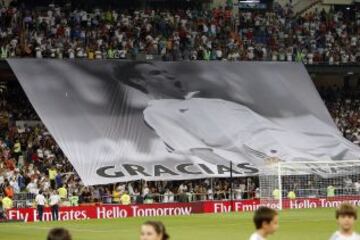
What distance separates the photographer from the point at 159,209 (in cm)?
4672

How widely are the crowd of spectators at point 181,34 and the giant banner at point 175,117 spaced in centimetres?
222

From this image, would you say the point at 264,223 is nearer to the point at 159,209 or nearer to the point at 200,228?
the point at 200,228

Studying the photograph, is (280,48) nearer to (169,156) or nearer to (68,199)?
(169,156)

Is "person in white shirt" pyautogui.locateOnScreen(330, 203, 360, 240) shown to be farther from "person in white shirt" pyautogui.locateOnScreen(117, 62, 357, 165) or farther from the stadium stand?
"person in white shirt" pyautogui.locateOnScreen(117, 62, 357, 165)

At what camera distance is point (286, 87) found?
2343 inches

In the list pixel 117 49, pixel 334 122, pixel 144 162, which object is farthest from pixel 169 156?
pixel 334 122

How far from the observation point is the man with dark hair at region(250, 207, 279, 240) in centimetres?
1047

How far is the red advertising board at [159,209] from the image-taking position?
144ft

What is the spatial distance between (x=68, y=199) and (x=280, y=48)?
74.8 feet

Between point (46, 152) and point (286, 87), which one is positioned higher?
point (286, 87)

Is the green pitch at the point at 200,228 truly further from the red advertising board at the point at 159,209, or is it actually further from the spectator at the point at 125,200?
the spectator at the point at 125,200

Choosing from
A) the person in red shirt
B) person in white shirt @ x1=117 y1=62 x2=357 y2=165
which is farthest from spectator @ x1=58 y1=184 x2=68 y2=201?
person in white shirt @ x1=117 y1=62 x2=357 y2=165

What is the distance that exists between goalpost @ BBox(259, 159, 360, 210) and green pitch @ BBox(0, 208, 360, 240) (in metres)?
3.74

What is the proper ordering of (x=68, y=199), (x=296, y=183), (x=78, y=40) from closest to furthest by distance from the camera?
(x=68, y=199) < (x=296, y=183) < (x=78, y=40)
